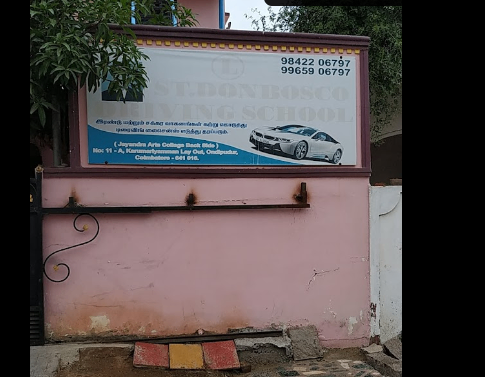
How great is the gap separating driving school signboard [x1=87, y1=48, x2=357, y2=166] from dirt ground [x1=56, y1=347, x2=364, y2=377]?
1.70m

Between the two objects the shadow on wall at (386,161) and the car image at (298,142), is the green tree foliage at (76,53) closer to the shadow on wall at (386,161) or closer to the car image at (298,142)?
the car image at (298,142)

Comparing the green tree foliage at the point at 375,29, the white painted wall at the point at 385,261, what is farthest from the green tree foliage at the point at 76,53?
the green tree foliage at the point at 375,29

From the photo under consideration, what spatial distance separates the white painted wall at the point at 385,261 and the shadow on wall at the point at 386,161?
5823 mm

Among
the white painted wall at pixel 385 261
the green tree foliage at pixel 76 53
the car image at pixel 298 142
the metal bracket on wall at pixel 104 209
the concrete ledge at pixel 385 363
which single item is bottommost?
the concrete ledge at pixel 385 363

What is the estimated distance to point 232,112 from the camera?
16.0 ft

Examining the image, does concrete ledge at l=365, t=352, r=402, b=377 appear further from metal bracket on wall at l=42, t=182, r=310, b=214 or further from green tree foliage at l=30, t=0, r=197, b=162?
green tree foliage at l=30, t=0, r=197, b=162

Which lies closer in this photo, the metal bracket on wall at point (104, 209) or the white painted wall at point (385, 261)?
the metal bracket on wall at point (104, 209)

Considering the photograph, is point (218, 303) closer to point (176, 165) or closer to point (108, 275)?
point (108, 275)

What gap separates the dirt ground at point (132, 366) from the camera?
13.7ft

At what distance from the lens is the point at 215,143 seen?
190 inches

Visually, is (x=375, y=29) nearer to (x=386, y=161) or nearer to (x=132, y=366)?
(x=386, y=161)

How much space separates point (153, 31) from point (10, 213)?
12.8 ft

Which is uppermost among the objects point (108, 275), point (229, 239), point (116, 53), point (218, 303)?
point (116, 53)
